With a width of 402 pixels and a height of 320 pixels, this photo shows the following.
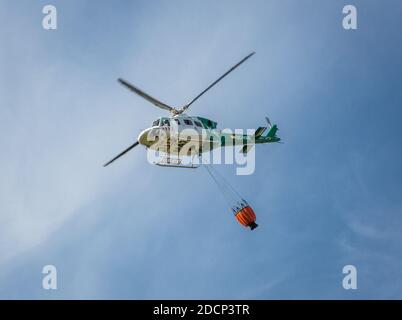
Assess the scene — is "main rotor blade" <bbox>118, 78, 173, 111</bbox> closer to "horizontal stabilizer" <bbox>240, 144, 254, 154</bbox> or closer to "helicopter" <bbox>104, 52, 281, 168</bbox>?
"helicopter" <bbox>104, 52, 281, 168</bbox>

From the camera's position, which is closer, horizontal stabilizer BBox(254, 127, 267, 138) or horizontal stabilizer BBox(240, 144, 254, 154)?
horizontal stabilizer BBox(254, 127, 267, 138)

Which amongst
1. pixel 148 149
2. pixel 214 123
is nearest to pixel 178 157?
pixel 148 149

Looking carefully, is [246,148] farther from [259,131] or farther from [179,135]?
[179,135]

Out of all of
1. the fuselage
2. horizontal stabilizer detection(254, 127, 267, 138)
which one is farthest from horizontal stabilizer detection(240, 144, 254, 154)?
the fuselage

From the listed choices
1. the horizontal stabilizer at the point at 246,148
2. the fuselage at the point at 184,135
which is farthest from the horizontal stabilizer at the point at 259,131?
the fuselage at the point at 184,135

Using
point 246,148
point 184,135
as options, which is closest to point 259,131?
point 246,148

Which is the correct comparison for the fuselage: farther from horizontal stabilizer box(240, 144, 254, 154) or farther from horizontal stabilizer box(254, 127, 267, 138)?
horizontal stabilizer box(254, 127, 267, 138)

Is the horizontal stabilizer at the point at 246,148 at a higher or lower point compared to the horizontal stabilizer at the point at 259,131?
lower

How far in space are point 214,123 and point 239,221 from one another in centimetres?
870

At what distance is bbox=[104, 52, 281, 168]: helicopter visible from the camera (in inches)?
1581

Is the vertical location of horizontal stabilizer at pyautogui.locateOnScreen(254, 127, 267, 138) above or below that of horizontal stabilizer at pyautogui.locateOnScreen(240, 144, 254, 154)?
above

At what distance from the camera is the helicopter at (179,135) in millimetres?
40156

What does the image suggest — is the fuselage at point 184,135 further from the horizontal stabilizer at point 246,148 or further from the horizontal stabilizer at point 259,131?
the horizontal stabilizer at point 259,131
